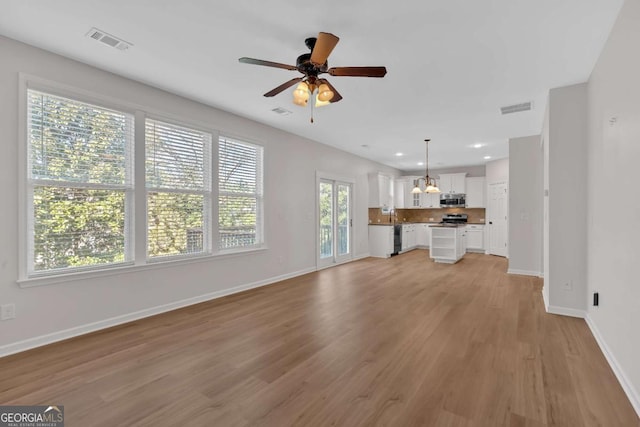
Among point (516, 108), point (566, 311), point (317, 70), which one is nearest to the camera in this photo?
point (317, 70)

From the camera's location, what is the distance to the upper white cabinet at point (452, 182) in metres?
9.58

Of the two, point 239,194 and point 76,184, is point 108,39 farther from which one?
point 239,194

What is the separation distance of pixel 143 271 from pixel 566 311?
5223mm

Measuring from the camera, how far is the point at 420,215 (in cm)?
1108

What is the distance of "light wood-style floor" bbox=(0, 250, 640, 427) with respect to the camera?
1.88 meters

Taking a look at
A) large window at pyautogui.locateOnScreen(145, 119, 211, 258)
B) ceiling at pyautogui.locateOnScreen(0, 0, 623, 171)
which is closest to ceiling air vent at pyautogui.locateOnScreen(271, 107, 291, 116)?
ceiling at pyautogui.locateOnScreen(0, 0, 623, 171)

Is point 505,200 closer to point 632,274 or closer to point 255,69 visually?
point 632,274

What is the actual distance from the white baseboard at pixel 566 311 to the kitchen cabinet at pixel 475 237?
18.6 ft

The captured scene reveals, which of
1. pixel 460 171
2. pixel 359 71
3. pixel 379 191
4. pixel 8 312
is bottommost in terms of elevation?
pixel 8 312

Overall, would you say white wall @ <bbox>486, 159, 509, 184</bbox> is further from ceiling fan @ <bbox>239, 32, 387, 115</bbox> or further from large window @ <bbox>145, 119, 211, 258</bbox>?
large window @ <bbox>145, 119, 211, 258</bbox>

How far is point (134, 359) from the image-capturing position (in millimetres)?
2602

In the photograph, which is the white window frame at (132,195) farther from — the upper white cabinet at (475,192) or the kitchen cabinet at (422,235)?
the upper white cabinet at (475,192)

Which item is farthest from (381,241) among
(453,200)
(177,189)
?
(177,189)

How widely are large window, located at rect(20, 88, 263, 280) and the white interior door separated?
713cm
